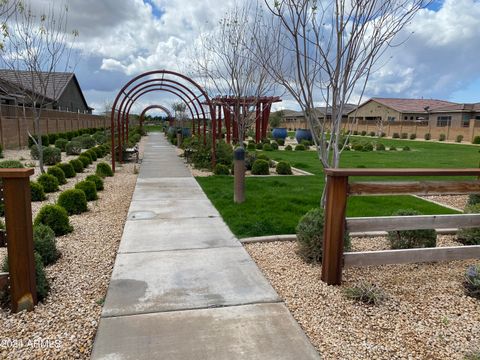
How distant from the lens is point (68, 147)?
691 inches

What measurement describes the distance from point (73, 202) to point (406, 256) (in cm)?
533

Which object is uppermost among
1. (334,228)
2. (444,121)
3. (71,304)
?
(444,121)

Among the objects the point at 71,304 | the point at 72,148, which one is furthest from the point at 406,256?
the point at 72,148

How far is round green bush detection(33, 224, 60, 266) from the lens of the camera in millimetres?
4254

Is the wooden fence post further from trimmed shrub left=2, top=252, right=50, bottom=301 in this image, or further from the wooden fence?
trimmed shrub left=2, top=252, right=50, bottom=301

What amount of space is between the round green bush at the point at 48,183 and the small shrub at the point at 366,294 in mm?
7217

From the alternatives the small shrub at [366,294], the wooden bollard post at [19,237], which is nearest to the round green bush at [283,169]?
the small shrub at [366,294]

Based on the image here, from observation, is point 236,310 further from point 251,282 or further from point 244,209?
point 244,209

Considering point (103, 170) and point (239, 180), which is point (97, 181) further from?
point (239, 180)

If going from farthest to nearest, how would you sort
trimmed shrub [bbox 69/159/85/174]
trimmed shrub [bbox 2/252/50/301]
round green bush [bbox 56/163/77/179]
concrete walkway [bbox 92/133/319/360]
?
1. trimmed shrub [bbox 69/159/85/174]
2. round green bush [bbox 56/163/77/179]
3. trimmed shrub [bbox 2/252/50/301]
4. concrete walkway [bbox 92/133/319/360]

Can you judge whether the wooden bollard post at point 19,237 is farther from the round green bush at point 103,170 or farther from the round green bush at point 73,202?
the round green bush at point 103,170

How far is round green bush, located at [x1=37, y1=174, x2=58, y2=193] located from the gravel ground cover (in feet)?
9.12

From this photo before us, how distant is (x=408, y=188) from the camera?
3.80m

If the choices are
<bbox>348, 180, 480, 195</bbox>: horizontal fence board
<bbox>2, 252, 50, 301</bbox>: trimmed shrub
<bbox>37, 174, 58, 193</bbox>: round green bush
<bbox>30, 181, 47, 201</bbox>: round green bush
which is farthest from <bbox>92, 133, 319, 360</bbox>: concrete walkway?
<bbox>37, 174, 58, 193</bbox>: round green bush
